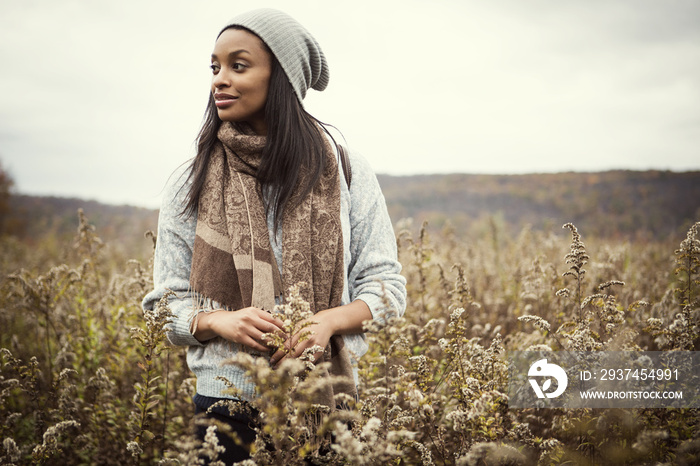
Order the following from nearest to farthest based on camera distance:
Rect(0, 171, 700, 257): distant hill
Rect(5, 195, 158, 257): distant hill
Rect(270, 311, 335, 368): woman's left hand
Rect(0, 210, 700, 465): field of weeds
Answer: Rect(0, 210, 700, 465): field of weeds → Rect(270, 311, 335, 368): woman's left hand → Rect(0, 171, 700, 257): distant hill → Rect(5, 195, 158, 257): distant hill

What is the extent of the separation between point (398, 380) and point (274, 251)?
28.6 inches

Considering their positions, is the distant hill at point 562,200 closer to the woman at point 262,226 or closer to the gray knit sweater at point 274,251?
the gray knit sweater at point 274,251

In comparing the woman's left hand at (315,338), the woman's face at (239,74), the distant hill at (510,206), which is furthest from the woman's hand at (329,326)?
the distant hill at (510,206)

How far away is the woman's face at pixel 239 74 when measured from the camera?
1.83 m

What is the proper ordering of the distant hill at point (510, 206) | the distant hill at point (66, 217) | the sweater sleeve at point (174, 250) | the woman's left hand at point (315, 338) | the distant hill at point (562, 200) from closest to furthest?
the woman's left hand at point (315, 338) → the sweater sleeve at point (174, 250) → the distant hill at point (562, 200) → the distant hill at point (510, 206) → the distant hill at point (66, 217)

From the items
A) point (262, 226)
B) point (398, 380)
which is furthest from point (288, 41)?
point (398, 380)

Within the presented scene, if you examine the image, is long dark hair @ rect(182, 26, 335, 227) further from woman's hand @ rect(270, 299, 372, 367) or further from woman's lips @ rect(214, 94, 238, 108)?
woman's hand @ rect(270, 299, 372, 367)

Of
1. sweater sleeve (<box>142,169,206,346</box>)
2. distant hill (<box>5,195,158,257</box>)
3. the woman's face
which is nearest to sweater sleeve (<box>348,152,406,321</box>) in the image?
the woman's face

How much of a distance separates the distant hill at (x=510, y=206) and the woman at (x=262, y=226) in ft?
37.4

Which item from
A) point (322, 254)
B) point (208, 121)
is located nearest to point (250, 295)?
point (322, 254)

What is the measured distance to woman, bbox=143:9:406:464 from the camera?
172 centimetres

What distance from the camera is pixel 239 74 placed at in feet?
6.03

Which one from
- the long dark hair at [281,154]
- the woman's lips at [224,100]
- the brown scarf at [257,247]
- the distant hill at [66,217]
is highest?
the distant hill at [66,217]

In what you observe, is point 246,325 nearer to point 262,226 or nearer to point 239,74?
point 262,226
